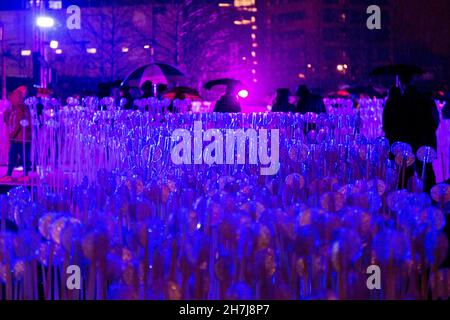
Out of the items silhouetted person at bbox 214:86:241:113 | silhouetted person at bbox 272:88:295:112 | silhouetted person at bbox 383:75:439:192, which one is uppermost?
silhouetted person at bbox 272:88:295:112

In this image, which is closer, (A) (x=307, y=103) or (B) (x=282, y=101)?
(A) (x=307, y=103)

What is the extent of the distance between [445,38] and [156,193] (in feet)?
50.7

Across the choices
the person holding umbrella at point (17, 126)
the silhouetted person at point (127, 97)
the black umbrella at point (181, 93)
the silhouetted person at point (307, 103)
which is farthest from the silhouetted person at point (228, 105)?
the person holding umbrella at point (17, 126)

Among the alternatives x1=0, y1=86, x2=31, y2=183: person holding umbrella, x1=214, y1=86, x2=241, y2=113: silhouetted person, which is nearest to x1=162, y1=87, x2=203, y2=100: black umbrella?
x1=214, y1=86, x2=241, y2=113: silhouetted person

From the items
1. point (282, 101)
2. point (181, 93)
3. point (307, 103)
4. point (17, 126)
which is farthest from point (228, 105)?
point (17, 126)

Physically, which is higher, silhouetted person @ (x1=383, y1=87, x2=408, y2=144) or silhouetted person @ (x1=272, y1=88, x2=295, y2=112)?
silhouetted person @ (x1=272, y1=88, x2=295, y2=112)

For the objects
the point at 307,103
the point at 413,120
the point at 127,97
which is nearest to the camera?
the point at 413,120

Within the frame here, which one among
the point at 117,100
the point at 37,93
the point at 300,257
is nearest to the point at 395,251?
the point at 300,257

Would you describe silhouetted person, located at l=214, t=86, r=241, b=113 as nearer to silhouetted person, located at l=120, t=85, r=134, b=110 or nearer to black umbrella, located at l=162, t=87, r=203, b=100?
silhouetted person, located at l=120, t=85, r=134, b=110

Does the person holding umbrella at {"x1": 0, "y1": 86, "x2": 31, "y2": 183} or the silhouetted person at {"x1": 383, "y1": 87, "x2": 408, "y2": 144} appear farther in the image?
the person holding umbrella at {"x1": 0, "y1": 86, "x2": 31, "y2": 183}

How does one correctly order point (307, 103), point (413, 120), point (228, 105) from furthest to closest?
point (307, 103), point (228, 105), point (413, 120)

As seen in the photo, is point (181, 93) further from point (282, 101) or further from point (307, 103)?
point (307, 103)

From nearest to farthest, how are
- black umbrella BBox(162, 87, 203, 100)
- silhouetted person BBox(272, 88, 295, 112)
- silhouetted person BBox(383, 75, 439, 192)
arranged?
silhouetted person BBox(383, 75, 439, 192) → silhouetted person BBox(272, 88, 295, 112) → black umbrella BBox(162, 87, 203, 100)

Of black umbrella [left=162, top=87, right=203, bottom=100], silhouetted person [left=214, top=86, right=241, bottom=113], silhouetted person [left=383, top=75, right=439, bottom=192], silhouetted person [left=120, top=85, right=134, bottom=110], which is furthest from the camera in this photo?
black umbrella [left=162, top=87, right=203, bottom=100]
